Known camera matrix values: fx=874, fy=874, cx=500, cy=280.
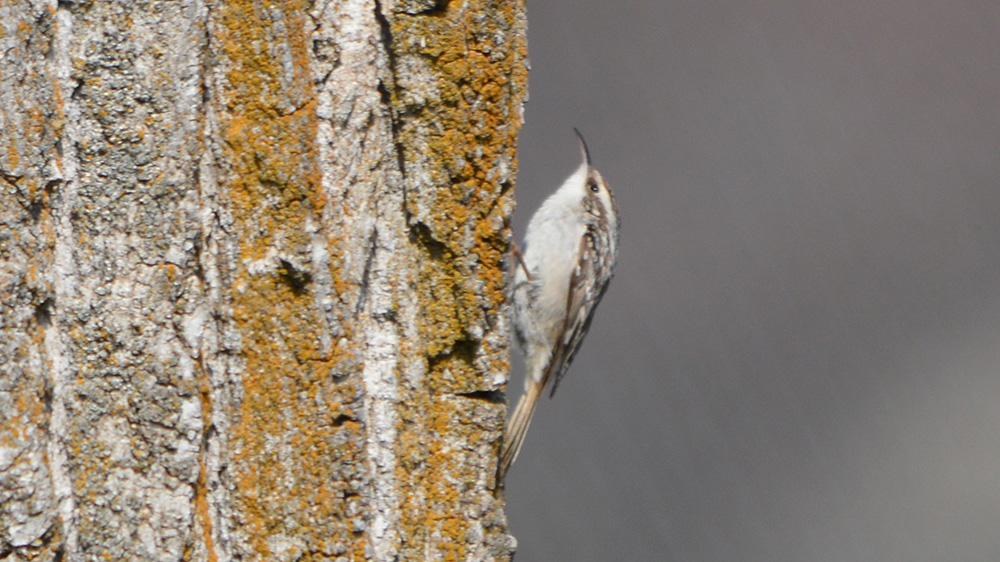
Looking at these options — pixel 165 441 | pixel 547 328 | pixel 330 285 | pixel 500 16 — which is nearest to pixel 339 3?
pixel 500 16

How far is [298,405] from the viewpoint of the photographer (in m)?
1.05

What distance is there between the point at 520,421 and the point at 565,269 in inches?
17.8

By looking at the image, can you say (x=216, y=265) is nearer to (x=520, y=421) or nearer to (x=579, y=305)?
(x=520, y=421)

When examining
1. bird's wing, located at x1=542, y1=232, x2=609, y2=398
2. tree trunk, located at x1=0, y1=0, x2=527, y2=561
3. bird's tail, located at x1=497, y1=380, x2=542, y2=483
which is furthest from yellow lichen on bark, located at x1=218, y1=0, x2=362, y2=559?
bird's wing, located at x1=542, y1=232, x2=609, y2=398

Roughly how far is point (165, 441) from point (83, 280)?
215mm

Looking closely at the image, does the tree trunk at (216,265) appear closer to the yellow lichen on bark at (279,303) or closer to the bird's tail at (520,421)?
the yellow lichen on bark at (279,303)

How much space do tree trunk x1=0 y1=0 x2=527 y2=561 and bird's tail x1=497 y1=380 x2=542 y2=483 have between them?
2.05ft

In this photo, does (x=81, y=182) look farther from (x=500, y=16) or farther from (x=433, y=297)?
(x=500, y=16)

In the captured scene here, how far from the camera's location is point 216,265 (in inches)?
41.5

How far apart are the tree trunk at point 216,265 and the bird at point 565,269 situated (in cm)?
101

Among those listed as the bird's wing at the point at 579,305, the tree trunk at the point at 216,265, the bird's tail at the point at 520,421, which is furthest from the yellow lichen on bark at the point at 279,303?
the bird's wing at the point at 579,305

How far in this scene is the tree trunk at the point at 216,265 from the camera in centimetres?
103

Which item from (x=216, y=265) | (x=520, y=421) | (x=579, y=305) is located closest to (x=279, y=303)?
(x=216, y=265)

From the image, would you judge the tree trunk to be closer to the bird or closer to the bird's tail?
the bird's tail
